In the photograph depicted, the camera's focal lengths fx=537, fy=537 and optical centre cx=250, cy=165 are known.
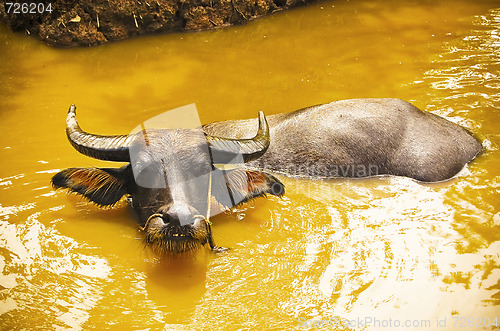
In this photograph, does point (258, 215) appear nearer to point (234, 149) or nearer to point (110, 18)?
point (234, 149)

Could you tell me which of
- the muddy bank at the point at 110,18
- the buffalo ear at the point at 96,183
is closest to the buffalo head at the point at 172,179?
the buffalo ear at the point at 96,183

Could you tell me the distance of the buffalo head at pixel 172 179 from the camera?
3594 millimetres

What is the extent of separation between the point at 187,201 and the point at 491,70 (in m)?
4.79

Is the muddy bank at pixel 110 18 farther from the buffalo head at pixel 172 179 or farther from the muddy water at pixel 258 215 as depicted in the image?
the buffalo head at pixel 172 179

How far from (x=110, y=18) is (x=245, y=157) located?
4522mm

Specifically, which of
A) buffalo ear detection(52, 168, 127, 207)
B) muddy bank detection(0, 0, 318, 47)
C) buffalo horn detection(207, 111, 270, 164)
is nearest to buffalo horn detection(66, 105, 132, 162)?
buffalo ear detection(52, 168, 127, 207)

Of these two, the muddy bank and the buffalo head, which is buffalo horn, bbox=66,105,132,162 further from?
the muddy bank

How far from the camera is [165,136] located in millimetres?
4059

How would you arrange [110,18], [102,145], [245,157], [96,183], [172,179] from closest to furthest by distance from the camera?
[172,179]
[102,145]
[245,157]
[96,183]
[110,18]

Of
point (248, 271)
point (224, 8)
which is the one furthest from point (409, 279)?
point (224, 8)

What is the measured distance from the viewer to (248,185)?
4.39 metres

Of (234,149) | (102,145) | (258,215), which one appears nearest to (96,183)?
(102,145)

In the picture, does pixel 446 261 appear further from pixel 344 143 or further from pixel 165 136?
pixel 165 136

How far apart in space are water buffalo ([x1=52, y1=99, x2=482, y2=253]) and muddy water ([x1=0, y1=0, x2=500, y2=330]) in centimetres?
18
